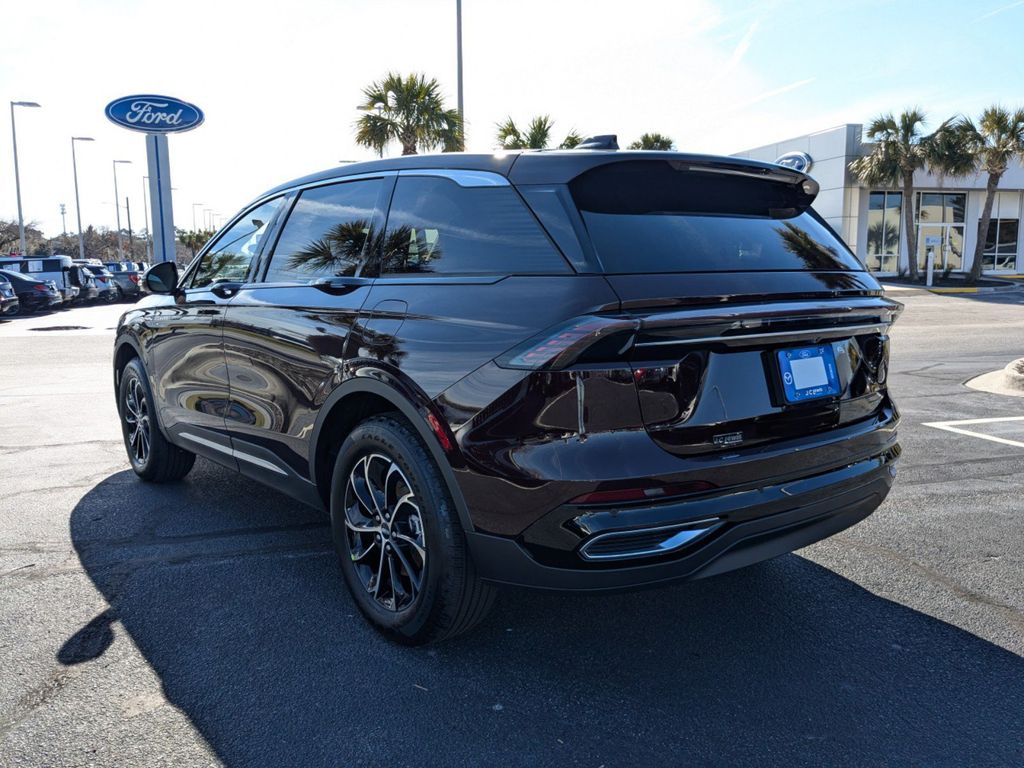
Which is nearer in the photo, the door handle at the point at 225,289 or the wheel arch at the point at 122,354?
the door handle at the point at 225,289

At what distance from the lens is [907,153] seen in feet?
106

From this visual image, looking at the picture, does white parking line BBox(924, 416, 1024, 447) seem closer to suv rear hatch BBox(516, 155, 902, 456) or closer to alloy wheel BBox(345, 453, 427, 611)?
suv rear hatch BBox(516, 155, 902, 456)

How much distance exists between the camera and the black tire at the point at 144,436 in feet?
16.6

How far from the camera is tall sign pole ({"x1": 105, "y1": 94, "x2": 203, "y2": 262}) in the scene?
67.8 feet

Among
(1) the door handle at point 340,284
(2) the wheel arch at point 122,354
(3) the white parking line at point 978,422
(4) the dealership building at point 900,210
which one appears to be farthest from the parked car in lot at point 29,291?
(4) the dealership building at point 900,210

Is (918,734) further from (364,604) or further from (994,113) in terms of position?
(994,113)

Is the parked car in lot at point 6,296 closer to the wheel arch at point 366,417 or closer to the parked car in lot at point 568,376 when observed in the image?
the parked car in lot at point 568,376

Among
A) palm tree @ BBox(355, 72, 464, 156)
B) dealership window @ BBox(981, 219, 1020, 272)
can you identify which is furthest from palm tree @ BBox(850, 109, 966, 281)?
palm tree @ BBox(355, 72, 464, 156)

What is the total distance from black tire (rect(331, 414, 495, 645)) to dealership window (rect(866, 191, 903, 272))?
119 feet

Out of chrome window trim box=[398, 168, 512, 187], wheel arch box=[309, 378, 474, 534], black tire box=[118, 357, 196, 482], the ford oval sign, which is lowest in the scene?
black tire box=[118, 357, 196, 482]

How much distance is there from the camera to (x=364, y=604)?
3178mm

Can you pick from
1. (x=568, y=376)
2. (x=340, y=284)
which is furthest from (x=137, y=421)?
(x=568, y=376)

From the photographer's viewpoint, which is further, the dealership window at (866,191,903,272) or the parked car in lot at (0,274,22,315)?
the dealership window at (866,191,903,272)

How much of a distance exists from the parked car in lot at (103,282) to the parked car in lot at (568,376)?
30161 mm
